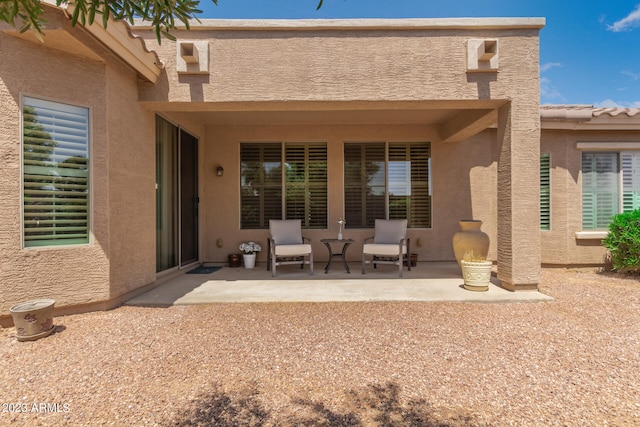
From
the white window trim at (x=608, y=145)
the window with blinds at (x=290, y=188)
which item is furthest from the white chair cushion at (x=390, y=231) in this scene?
the white window trim at (x=608, y=145)

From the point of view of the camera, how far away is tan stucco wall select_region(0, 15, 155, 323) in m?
3.24

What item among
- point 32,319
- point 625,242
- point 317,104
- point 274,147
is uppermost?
point 317,104

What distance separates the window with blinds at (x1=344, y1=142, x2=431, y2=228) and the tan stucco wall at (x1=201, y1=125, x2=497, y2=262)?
6.8 inches

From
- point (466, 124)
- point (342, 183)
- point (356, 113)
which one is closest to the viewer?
point (466, 124)

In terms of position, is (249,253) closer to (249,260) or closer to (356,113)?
(249,260)

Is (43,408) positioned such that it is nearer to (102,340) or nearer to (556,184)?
(102,340)

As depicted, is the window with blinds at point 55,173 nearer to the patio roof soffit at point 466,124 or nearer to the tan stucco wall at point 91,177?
the tan stucco wall at point 91,177

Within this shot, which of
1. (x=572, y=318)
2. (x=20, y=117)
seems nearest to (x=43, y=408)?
(x=20, y=117)

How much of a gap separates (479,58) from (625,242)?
14.8 ft

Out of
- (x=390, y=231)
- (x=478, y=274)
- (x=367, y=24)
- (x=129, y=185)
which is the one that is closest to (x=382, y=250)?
(x=390, y=231)

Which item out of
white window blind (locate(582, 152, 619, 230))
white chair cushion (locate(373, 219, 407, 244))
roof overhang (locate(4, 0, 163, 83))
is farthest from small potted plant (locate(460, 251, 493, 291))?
roof overhang (locate(4, 0, 163, 83))

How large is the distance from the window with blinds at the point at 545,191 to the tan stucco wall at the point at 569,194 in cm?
7

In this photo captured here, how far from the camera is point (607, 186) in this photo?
638 centimetres

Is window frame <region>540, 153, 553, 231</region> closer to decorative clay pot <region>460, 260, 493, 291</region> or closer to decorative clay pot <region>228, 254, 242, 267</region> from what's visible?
decorative clay pot <region>460, 260, 493, 291</region>
